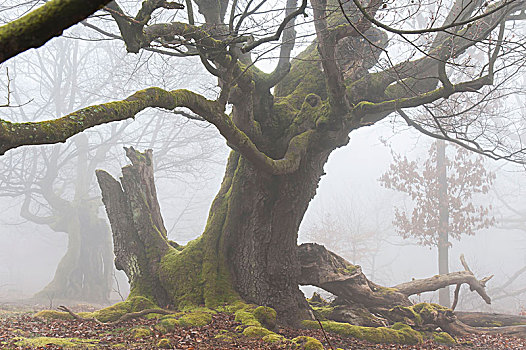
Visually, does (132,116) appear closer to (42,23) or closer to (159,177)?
(42,23)

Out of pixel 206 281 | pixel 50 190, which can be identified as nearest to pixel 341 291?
pixel 206 281

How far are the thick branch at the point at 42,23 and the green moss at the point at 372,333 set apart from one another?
659cm

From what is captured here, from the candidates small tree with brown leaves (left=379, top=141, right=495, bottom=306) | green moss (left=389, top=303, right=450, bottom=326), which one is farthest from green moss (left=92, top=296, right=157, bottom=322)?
small tree with brown leaves (left=379, top=141, right=495, bottom=306)

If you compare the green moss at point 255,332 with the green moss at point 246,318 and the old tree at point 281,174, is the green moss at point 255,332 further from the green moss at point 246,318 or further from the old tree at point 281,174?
the old tree at point 281,174

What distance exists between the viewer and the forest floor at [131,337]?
15.5 ft

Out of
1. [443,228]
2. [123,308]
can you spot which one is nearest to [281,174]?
[123,308]

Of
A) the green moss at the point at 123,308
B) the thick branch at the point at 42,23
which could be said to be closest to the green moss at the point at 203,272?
the green moss at the point at 123,308

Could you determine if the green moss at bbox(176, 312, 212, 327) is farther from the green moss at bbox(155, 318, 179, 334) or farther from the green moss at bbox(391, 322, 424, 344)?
the green moss at bbox(391, 322, 424, 344)

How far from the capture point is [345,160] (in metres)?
71.4

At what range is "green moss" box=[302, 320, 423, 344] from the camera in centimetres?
678

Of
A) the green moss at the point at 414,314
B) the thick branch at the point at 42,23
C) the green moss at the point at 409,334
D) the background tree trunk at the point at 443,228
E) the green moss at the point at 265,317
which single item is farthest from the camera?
the background tree trunk at the point at 443,228

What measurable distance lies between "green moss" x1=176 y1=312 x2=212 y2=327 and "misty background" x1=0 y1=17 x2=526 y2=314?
3.69 m

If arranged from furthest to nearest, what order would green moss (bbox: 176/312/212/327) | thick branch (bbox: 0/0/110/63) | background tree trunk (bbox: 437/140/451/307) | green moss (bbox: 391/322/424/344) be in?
1. background tree trunk (bbox: 437/140/451/307)
2. green moss (bbox: 391/322/424/344)
3. green moss (bbox: 176/312/212/327)
4. thick branch (bbox: 0/0/110/63)

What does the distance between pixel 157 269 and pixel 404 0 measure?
8.10 metres
